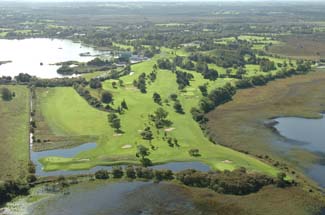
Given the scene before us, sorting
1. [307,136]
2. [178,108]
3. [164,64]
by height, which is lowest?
[307,136]

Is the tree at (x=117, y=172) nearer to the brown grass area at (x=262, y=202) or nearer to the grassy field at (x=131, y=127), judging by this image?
the grassy field at (x=131, y=127)

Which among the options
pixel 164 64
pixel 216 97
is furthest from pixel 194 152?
pixel 164 64

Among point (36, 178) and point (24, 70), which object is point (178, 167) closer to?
point (36, 178)

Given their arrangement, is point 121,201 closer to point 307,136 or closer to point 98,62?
point 307,136

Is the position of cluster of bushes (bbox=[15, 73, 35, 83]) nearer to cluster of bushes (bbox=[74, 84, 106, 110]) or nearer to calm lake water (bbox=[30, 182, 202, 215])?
cluster of bushes (bbox=[74, 84, 106, 110])

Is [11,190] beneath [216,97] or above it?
beneath

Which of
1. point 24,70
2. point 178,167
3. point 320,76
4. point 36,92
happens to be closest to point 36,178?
point 178,167

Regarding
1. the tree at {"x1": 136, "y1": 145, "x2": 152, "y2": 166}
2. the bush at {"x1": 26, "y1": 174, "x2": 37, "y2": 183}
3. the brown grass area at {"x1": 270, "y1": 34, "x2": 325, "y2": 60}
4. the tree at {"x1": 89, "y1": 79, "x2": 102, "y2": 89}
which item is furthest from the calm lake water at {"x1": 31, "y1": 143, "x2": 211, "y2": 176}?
the brown grass area at {"x1": 270, "y1": 34, "x2": 325, "y2": 60}
